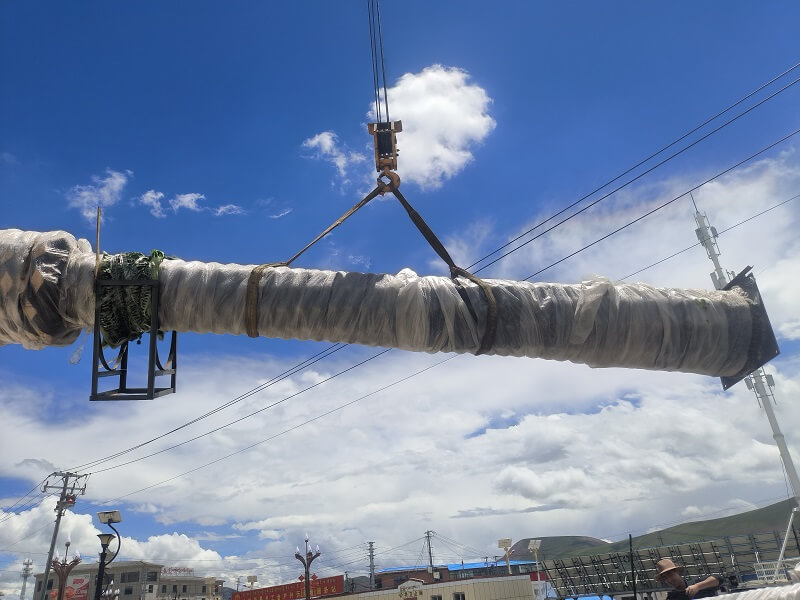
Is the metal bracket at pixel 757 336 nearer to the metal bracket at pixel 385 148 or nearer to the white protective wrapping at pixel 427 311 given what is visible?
the white protective wrapping at pixel 427 311

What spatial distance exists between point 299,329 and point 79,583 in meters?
77.6

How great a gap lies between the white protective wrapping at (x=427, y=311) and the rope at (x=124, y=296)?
91 millimetres

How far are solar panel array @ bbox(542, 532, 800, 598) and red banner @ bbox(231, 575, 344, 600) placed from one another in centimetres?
1792

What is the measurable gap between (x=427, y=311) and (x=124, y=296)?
2110mm

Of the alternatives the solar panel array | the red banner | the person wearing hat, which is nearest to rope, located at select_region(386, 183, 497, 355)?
the person wearing hat

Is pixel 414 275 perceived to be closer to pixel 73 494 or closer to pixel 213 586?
pixel 73 494

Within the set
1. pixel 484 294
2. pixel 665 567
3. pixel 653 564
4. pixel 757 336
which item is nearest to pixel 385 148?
pixel 484 294

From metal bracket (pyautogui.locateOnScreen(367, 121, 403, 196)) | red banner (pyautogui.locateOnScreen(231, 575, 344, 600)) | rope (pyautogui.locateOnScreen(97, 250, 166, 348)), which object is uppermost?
metal bracket (pyautogui.locateOnScreen(367, 121, 403, 196))

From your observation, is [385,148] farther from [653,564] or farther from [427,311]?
[653,564]

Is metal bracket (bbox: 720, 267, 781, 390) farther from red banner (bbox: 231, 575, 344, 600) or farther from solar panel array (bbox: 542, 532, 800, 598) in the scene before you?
red banner (bbox: 231, 575, 344, 600)

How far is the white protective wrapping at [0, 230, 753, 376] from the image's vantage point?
3971mm

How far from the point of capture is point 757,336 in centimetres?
405

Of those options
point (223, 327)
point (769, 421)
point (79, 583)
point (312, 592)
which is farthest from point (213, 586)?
point (223, 327)

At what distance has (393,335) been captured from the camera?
158 inches
